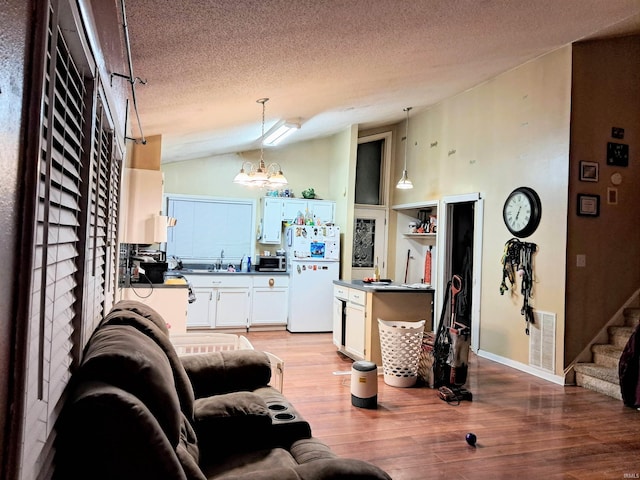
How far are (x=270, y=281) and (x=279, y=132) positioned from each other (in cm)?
228

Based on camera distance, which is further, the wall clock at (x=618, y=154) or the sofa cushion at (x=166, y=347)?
the wall clock at (x=618, y=154)

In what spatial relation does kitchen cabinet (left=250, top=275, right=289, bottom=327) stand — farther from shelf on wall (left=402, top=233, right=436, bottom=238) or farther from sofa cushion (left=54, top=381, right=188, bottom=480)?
sofa cushion (left=54, top=381, right=188, bottom=480)

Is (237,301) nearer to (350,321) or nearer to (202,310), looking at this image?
(202,310)

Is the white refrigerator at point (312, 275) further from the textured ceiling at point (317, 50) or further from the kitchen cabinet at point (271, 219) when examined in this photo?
the textured ceiling at point (317, 50)

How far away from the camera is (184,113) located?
3.75 metres

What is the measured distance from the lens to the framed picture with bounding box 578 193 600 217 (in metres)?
4.68

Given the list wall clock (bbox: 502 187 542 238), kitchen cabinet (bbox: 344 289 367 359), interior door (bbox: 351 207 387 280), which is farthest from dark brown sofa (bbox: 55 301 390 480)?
interior door (bbox: 351 207 387 280)

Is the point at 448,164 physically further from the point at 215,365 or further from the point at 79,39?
the point at 79,39

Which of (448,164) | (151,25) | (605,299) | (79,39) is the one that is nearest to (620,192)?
(605,299)

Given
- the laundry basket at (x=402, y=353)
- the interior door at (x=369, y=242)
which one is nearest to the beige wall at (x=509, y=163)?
the interior door at (x=369, y=242)

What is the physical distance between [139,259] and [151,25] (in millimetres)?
3127

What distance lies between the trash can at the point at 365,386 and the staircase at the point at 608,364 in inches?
89.7

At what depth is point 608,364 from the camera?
449cm

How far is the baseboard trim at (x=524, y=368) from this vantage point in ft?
15.1
